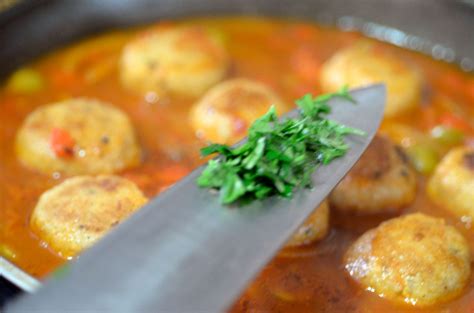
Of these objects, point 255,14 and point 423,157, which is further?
point 255,14

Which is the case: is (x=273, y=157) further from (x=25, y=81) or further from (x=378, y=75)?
(x=25, y=81)

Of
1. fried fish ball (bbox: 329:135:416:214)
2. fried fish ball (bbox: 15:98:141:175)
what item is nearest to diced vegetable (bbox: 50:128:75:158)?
fried fish ball (bbox: 15:98:141:175)

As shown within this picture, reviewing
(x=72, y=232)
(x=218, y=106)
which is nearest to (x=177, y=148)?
(x=218, y=106)

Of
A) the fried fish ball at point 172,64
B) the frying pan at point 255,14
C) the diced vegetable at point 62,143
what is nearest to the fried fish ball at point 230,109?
the fried fish ball at point 172,64

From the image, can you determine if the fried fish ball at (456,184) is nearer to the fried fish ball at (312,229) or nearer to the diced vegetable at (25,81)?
the fried fish ball at (312,229)

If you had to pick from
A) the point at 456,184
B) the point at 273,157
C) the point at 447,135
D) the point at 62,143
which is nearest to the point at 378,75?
the point at 447,135

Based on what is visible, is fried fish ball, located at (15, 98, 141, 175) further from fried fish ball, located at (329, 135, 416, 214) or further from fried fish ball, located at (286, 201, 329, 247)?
fried fish ball, located at (329, 135, 416, 214)
